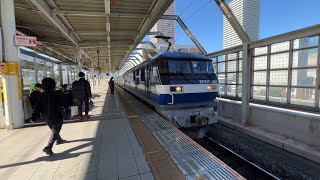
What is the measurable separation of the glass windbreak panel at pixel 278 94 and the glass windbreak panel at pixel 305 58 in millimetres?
907

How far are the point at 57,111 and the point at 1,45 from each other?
3111mm

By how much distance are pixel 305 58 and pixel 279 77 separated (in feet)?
3.41

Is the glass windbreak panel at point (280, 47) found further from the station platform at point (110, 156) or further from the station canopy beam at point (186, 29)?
the station platform at point (110, 156)

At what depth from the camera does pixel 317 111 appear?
5203 millimetres

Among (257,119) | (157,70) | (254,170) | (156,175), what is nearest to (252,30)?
(257,119)

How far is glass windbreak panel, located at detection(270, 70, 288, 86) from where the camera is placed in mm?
6207

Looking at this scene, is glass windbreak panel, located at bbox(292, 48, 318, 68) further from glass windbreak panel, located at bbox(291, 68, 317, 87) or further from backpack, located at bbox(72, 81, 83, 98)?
backpack, located at bbox(72, 81, 83, 98)

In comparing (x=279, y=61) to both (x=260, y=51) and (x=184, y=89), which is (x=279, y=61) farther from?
A: (x=184, y=89)

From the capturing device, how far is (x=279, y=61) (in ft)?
21.0

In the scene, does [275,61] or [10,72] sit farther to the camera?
[275,61]

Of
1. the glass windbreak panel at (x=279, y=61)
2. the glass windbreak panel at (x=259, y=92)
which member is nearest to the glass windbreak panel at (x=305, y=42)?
the glass windbreak panel at (x=279, y=61)

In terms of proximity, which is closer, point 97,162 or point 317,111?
point 97,162

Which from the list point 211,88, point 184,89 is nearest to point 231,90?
point 211,88

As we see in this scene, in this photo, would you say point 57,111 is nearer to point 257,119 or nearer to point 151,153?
point 151,153
